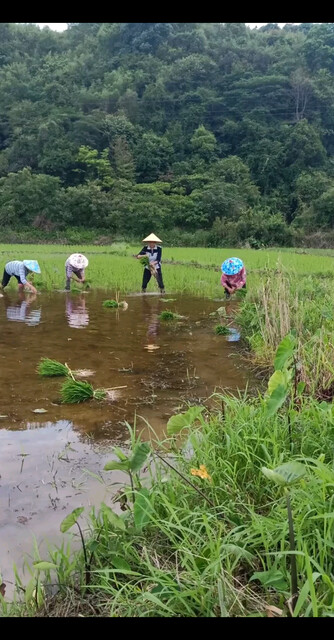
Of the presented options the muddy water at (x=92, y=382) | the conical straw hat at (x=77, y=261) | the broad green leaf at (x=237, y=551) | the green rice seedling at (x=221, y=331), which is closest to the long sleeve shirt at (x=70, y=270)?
the conical straw hat at (x=77, y=261)

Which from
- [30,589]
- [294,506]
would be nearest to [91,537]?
[30,589]

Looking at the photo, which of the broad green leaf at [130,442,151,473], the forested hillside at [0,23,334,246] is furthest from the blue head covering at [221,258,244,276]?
the forested hillside at [0,23,334,246]

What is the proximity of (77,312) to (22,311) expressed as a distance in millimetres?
843

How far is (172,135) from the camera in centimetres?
3794

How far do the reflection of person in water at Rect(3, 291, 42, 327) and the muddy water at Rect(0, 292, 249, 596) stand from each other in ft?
0.05

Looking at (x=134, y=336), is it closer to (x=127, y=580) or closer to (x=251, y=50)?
(x=127, y=580)

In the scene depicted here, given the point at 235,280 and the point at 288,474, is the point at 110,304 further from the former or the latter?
the point at 288,474

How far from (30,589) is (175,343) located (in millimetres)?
4217

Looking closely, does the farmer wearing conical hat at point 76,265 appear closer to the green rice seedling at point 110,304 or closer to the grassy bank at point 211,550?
the green rice seedling at point 110,304

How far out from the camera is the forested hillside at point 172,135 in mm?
29078

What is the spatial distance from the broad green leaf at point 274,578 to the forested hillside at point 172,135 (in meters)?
23.8

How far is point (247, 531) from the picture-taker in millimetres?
1862

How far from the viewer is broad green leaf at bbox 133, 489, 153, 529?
1871 mm

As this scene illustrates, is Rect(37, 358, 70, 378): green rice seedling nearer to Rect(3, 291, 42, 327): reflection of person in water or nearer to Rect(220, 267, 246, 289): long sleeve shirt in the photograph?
Rect(3, 291, 42, 327): reflection of person in water
